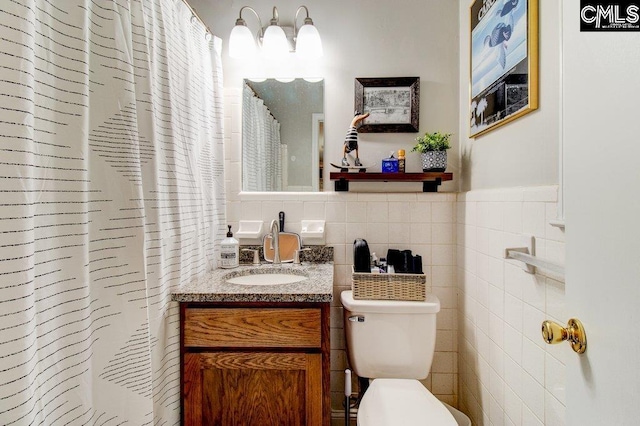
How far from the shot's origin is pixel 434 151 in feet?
5.21

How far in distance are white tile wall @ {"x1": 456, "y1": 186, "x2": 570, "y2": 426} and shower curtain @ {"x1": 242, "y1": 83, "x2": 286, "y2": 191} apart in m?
0.99

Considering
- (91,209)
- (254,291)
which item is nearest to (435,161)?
(254,291)

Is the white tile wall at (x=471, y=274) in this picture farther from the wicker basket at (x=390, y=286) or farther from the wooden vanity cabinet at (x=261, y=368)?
the wooden vanity cabinet at (x=261, y=368)

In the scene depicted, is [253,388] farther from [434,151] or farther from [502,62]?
[502,62]

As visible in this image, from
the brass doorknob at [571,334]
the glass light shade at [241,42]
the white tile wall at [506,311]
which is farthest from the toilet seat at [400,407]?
the glass light shade at [241,42]

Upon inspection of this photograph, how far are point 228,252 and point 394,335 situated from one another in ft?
2.87

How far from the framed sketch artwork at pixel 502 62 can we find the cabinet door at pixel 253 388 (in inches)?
44.9

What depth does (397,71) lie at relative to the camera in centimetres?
172

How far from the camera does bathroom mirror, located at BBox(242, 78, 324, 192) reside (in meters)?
1.75

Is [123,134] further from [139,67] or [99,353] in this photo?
[99,353]

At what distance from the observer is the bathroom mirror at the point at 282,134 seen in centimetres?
175

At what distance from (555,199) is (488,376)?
83 cm

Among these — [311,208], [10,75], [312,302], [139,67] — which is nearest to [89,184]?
[10,75]

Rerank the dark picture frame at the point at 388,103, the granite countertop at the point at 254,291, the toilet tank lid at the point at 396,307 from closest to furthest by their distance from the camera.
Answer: the granite countertop at the point at 254,291 → the toilet tank lid at the point at 396,307 → the dark picture frame at the point at 388,103
